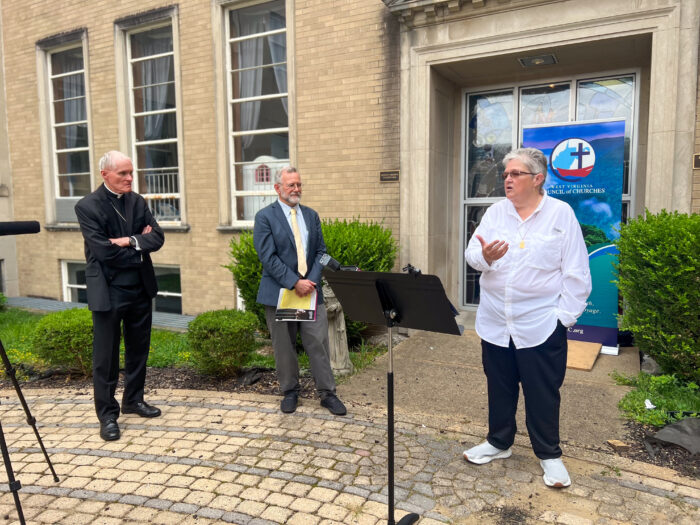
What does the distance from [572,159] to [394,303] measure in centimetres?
416

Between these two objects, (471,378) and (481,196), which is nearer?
(471,378)

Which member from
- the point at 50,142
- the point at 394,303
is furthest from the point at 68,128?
the point at 394,303

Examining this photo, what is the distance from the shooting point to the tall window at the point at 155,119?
9.48 meters

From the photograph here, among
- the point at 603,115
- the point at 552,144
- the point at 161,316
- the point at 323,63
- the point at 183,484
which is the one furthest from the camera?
the point at 161,316

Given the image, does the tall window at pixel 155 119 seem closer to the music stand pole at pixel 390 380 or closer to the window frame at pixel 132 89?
the window frame at pixel 132 89

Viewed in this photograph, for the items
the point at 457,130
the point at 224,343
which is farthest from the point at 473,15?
the point at 224,343

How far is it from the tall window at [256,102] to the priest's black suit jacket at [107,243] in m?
4.46

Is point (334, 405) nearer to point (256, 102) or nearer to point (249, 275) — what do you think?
point (249, 275)

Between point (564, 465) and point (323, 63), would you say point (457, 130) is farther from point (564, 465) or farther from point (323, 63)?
point (564, 465)

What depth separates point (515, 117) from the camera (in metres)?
7.32

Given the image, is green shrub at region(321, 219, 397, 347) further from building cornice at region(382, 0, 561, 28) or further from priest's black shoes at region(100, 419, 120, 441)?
priest's black shoes at region(100, 419, 120, 441)

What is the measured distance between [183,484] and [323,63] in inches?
237

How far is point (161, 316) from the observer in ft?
30.8

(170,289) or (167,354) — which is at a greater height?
(170,289)
